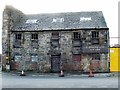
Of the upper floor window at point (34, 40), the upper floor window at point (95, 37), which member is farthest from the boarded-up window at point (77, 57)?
the upper floor window at point (34, 40)

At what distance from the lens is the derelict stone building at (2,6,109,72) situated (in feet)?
111

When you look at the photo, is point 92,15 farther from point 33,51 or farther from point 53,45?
point 33,51

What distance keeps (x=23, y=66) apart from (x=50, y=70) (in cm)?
369

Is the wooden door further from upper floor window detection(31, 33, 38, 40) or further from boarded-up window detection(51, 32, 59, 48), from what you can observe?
upper floor window detection(31, 33, 38, 40)

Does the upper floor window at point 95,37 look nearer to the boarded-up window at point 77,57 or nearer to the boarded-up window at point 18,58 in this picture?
the boarded-up window at point 77,57

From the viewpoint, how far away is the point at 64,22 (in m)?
36.4

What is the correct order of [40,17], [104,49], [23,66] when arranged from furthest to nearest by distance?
[40,17]
[23,66]
[104,49]

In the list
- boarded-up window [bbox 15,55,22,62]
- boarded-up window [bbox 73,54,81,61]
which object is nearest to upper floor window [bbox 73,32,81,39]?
boarded-up window [bbox 73,54,81,61]

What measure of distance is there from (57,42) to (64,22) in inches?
127

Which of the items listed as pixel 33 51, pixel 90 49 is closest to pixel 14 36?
pixel 33 51

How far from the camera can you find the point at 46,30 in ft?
115

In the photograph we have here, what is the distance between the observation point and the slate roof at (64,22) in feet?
114

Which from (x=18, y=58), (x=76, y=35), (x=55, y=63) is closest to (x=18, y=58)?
(x=18, y=58)

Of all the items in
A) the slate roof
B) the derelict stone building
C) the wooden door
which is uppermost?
the slate roof
